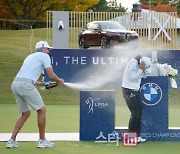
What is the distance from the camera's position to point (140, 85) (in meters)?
11.1

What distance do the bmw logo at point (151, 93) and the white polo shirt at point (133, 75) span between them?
43 centimetres

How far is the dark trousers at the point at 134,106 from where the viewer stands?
10727 millimetres

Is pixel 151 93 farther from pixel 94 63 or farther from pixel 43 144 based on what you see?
pixel 94 63

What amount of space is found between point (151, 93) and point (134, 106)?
1.80ft

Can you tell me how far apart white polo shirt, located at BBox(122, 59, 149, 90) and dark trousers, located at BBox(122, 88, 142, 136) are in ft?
0.30

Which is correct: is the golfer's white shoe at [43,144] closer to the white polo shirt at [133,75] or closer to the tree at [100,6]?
the white polo shirt at [133,75]

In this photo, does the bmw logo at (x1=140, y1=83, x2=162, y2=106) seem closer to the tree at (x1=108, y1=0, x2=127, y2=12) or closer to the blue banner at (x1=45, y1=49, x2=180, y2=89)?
the blue banner at (x1=45, y1=49, x2=180, y2=89)

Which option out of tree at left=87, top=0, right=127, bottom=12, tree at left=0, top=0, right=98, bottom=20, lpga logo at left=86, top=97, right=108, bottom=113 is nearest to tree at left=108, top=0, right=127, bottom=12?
tree at left=87, top=0, right=127, bottom=12

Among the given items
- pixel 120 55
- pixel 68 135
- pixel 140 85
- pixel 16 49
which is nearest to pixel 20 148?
pixel 68 135

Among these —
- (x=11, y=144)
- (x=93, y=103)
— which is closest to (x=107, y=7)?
(x=93, y=103)

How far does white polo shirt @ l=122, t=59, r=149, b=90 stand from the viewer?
1057cm

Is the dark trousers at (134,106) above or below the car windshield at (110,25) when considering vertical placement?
below

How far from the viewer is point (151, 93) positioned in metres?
11.2

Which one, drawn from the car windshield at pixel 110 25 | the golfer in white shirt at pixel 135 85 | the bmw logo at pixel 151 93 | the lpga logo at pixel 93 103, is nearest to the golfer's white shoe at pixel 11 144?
the lpga logo at pixel 93 103
